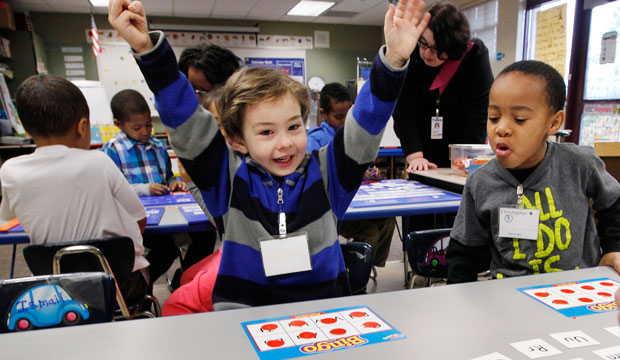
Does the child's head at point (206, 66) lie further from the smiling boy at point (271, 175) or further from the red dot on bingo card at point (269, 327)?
the red dot on bingo card at point (269, 327)

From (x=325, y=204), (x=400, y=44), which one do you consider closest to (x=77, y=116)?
(x=325, y=204)

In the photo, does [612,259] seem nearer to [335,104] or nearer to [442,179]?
[442,179]

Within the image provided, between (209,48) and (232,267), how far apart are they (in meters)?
1.36

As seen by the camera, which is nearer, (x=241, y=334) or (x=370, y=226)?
(x=241, y=334)

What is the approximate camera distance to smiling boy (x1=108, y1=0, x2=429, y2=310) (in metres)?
0.90

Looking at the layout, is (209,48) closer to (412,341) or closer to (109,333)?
(109,333)

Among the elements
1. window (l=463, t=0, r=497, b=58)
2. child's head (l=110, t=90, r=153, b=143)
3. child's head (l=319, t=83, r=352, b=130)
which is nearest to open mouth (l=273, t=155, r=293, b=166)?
child's head (l=110, t=90, r=153, b=143)

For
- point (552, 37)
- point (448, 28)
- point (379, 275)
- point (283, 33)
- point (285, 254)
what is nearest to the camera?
point (285, 254)

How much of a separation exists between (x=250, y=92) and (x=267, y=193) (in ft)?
0.82

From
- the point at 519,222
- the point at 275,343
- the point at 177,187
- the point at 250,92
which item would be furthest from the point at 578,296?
the point at 177,187

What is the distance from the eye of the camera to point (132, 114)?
2193 millimetres

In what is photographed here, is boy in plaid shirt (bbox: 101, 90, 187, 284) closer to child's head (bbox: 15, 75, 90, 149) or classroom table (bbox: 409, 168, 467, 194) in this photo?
child's head (bbox: 15, 75, 90, 149)

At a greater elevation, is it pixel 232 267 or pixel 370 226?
pixel 232 267

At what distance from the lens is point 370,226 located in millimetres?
2414
